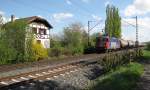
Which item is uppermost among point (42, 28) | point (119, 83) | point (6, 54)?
point (42, 28)

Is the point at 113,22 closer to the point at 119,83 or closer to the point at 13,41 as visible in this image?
the point at 13,41

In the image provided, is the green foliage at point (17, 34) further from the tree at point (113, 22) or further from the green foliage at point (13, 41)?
the tree at point (113, 22)

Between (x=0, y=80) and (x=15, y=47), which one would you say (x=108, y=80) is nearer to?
(x=0, y=80)

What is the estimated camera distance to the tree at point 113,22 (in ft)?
250

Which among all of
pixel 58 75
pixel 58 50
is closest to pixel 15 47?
pixel 58 50

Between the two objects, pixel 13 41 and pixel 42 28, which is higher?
pixel 42 28

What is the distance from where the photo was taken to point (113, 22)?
80.4m

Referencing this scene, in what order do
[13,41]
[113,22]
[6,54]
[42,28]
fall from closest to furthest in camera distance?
[6,54] < [13,41] < [42,28] < [113,22]

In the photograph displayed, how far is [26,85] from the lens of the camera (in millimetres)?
13750

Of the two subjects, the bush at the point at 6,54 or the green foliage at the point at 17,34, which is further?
the green foliage at the point at 17,34

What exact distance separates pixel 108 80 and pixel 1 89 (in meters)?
5.41

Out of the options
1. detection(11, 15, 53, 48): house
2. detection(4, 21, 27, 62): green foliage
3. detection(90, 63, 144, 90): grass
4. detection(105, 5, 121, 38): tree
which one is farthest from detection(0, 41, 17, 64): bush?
detection(105, 5, 121, 38): tree

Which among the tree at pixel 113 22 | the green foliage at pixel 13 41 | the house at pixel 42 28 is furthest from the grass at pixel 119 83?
the tree at pixel 113 22

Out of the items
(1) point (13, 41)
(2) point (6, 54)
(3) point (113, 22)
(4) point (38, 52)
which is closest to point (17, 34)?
(1) point (13, 41)
